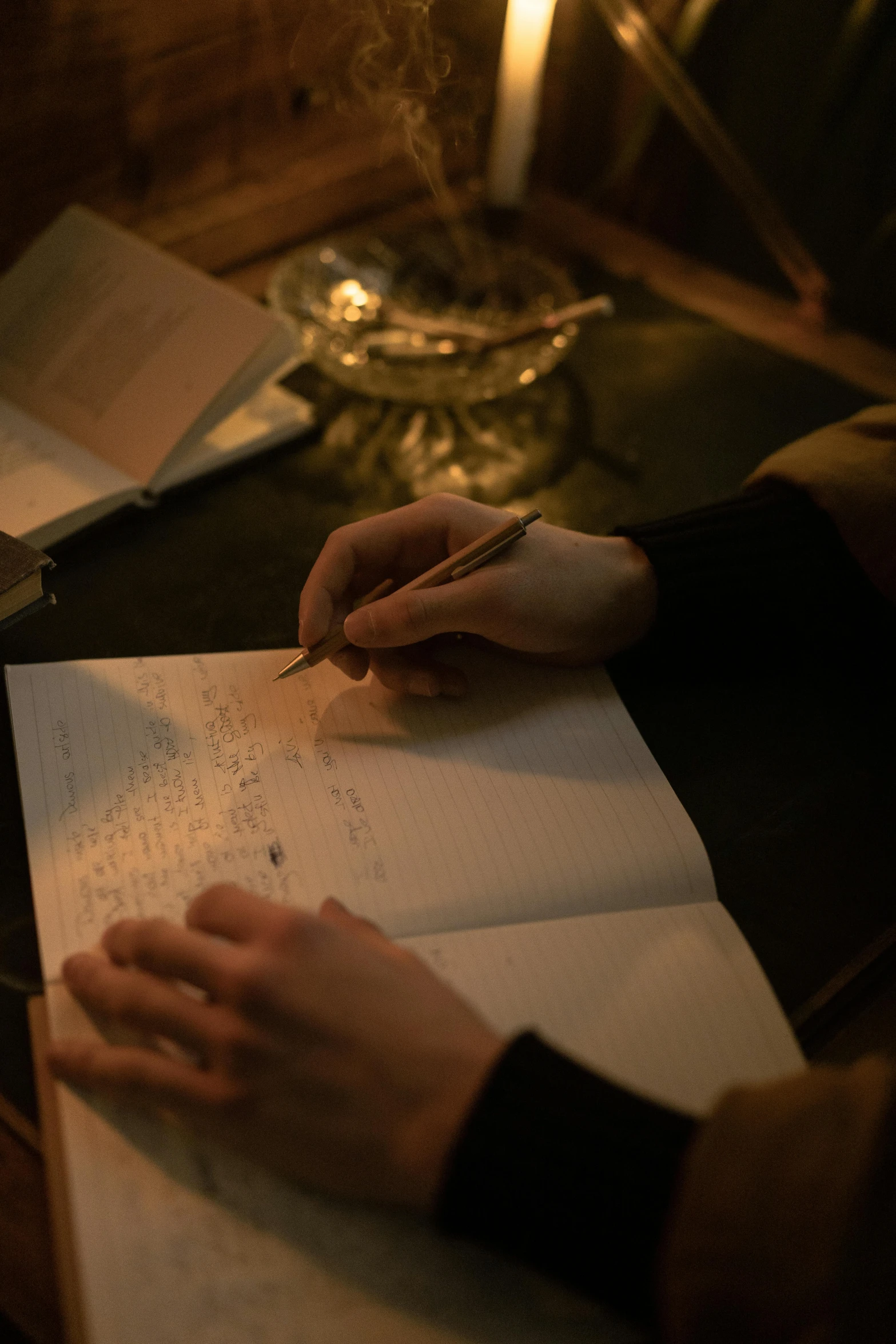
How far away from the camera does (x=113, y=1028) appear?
567mm

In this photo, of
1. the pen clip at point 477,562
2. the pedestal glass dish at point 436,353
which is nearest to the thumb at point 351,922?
the pen clip at point 477,562

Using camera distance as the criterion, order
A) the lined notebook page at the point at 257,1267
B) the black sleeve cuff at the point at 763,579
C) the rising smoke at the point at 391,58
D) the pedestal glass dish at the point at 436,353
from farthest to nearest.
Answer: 1. the rising smoke at the point at 391,58
2. the pedestal glass dish at the point at 436,353
3. the black sleeve cuff at the point at 763,579
4. the lined notebook page at the point at 257,1267

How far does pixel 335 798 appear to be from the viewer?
2.31 feet

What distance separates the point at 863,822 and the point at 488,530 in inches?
14.5

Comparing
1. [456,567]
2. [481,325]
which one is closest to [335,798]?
[456,567]

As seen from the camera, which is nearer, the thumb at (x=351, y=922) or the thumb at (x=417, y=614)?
the thumb at (x=351, y=922)

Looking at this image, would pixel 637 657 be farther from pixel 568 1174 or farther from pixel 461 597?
pixel 568 1174

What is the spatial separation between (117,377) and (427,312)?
0.44m

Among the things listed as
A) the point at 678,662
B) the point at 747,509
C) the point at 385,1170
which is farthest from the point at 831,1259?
Answer: the point at 747,509

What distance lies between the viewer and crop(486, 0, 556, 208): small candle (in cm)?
119

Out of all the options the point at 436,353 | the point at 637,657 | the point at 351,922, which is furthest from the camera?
the point at 436,353

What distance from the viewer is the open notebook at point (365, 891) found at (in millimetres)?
496

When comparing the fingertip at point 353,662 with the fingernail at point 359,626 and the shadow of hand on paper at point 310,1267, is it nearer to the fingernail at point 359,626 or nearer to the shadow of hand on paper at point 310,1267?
the fingernail at point 359,626

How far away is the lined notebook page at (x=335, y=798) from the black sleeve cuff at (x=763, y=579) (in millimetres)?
122
